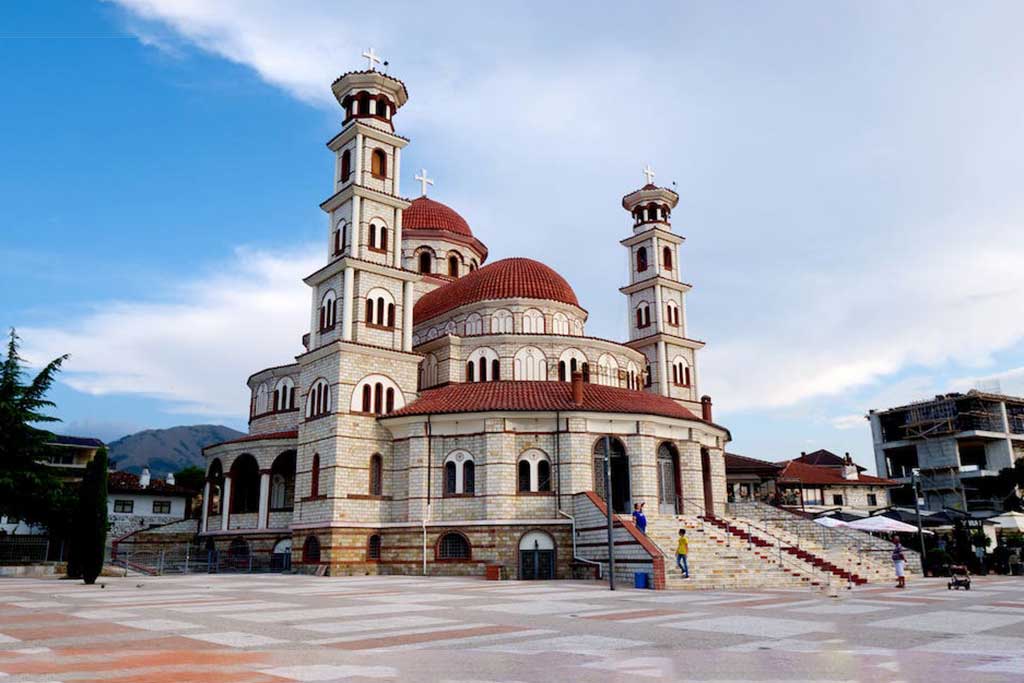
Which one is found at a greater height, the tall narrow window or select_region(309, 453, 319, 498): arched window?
the tall narrow window

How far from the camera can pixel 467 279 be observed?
147 ft

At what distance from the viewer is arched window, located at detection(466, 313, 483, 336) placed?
4188 cm

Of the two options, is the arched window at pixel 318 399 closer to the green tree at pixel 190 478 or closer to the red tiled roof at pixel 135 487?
the red tiled roof at pixel 135 487

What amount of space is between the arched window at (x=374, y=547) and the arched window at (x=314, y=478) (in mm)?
3151

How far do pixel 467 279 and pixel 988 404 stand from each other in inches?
2242

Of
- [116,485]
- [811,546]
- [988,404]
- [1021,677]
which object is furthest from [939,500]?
[1021,677]

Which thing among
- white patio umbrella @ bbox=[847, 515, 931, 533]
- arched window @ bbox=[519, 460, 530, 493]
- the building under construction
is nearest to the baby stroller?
white patio umbrella @ bbox=[847, 515, 931, 533]

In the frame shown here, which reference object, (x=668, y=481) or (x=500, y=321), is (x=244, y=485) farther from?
(x=668, y=481)

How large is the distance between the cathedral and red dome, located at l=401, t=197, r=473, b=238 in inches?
321

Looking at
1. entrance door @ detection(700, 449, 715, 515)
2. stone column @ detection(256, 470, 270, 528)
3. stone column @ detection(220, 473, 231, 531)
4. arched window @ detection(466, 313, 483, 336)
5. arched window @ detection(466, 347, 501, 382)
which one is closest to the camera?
entrance door @ detection(700, 449, 715, 515)

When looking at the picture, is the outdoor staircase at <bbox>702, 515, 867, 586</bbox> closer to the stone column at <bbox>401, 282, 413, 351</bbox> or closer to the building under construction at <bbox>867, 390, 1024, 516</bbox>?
the stone column at <bbox>401, 282, 413, 351</bbox>

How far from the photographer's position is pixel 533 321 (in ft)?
136

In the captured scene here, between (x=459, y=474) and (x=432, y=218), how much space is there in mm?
22904

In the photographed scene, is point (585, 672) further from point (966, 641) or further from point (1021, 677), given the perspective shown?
point (966, 641)
